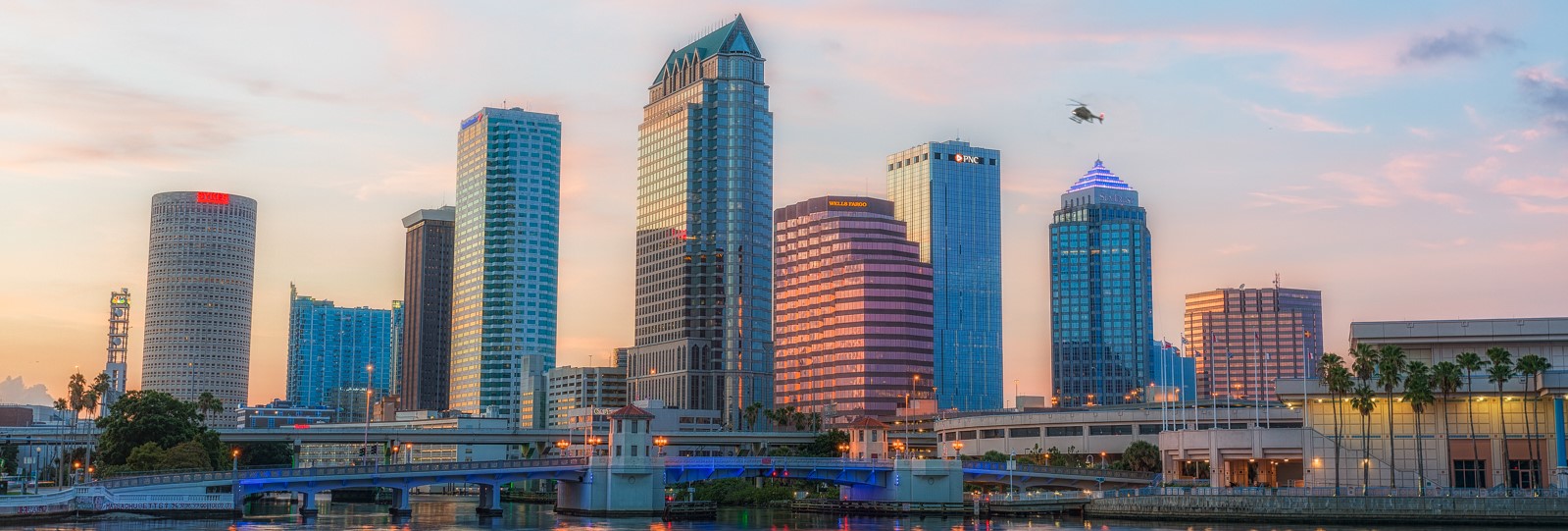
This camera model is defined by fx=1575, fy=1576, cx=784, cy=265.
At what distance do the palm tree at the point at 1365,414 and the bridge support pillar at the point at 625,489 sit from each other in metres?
69.2

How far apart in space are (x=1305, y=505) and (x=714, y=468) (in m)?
63.8

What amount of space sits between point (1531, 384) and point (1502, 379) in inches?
368

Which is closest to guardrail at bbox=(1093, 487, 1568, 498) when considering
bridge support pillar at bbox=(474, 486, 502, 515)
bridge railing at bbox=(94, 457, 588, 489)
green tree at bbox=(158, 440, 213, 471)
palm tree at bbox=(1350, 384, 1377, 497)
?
palm tree at bbox=(1350, 384, 1377, 497)

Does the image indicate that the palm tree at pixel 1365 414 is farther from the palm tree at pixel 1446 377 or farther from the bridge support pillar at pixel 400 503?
the bridge support pillar at pixel 400 503

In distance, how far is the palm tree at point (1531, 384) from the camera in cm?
14188

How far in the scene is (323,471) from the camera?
151875 mm

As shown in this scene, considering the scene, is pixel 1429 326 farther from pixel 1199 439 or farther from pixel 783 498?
pixel 783 498

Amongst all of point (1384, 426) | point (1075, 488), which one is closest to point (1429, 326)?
point (1384, 426)

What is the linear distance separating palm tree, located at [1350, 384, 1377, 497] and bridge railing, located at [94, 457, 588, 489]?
7775 cm

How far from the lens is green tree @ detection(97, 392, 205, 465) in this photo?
189125 millimetres

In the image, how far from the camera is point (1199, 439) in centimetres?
Answer: 17288

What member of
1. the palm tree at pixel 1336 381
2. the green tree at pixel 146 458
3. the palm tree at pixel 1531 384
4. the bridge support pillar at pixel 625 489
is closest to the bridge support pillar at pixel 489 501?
the bridge support pillar at pixel 625 489

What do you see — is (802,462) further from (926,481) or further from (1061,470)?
(1061,470)

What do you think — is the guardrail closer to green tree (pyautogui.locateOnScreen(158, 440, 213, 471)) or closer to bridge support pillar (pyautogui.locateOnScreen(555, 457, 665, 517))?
bridge support pillar (pyautogui.locateOnScreen(555, 457, 665, 517))
